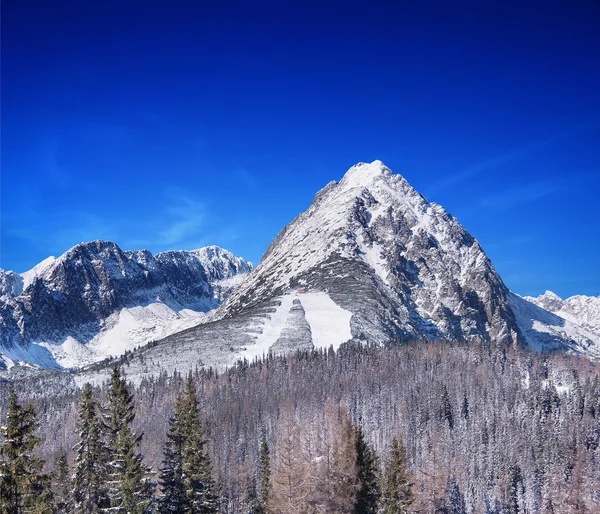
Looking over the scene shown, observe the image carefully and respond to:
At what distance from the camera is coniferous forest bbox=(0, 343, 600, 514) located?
1737 inches

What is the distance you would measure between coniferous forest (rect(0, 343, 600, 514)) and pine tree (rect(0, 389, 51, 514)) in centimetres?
6

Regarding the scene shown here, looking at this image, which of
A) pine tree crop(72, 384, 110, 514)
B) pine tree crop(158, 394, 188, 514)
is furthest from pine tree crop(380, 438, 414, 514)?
pine tree crop(72, 384, 110, 514)

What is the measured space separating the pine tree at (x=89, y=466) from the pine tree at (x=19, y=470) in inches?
558

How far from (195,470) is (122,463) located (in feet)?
17.9

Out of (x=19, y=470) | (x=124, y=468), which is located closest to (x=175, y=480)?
(x=124, y=468)

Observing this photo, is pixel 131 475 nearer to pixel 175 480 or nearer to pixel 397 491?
pixel 175 480

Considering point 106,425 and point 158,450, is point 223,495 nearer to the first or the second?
point 158,450

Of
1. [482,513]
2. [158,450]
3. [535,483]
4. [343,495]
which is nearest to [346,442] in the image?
[343,495]

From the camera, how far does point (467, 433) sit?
529 feet

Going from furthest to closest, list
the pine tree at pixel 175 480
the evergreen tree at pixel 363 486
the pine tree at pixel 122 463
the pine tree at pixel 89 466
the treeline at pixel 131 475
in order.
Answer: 1. the evergreen tree at pixel 363 486
2. the pine tree at pixel 175 480
3. the pine tree at pixel 89 466
4. the pine tree at pixel 122 463
5. the treeline at pixel 131 475

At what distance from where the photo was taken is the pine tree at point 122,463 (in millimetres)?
42188

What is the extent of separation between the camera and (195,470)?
44.7 meters

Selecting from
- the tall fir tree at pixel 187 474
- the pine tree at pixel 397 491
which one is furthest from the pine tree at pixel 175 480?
the pine tree at pixel 397 491

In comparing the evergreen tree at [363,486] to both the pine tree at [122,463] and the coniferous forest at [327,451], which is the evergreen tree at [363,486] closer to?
the coniferous forest at [327,451]
